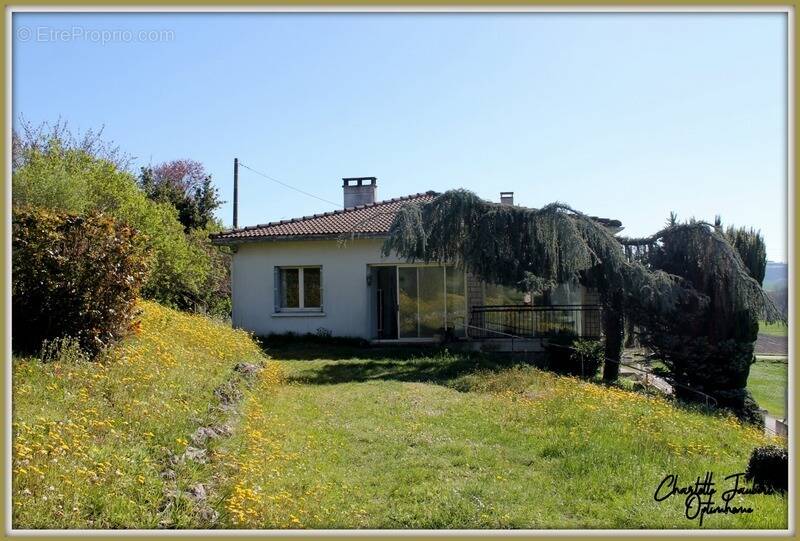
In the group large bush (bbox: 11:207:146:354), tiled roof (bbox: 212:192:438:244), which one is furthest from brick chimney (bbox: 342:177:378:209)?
large bush (bbox: 11:207:146:354)

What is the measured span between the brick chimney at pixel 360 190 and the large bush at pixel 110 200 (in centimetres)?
644

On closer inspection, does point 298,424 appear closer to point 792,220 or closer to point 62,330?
point 62,330

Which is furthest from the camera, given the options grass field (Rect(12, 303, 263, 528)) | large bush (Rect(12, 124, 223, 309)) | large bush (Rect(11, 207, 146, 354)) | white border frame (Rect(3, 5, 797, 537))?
large bush (Rect(12, 124, 223, 309))

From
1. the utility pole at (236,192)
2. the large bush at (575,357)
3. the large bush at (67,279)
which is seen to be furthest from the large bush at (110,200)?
the large bush at (575,357)

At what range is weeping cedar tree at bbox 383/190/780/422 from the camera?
615 inches

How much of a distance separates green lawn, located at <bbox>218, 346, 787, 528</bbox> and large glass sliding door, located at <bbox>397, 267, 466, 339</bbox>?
7.77 m

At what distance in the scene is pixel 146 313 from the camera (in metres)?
13.2

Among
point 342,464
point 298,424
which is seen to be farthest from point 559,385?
point 342,464

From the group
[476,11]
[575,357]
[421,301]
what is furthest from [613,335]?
[476,11]

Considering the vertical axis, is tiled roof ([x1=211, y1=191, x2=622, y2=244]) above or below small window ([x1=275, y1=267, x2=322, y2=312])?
above

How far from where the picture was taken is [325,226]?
21.0 meters

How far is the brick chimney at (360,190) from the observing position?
A: 25672 mm

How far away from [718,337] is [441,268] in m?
8.16

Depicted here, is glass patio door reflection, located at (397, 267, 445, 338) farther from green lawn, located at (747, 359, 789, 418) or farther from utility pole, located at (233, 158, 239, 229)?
utility pole, located at (233, 158, 239, 229)
